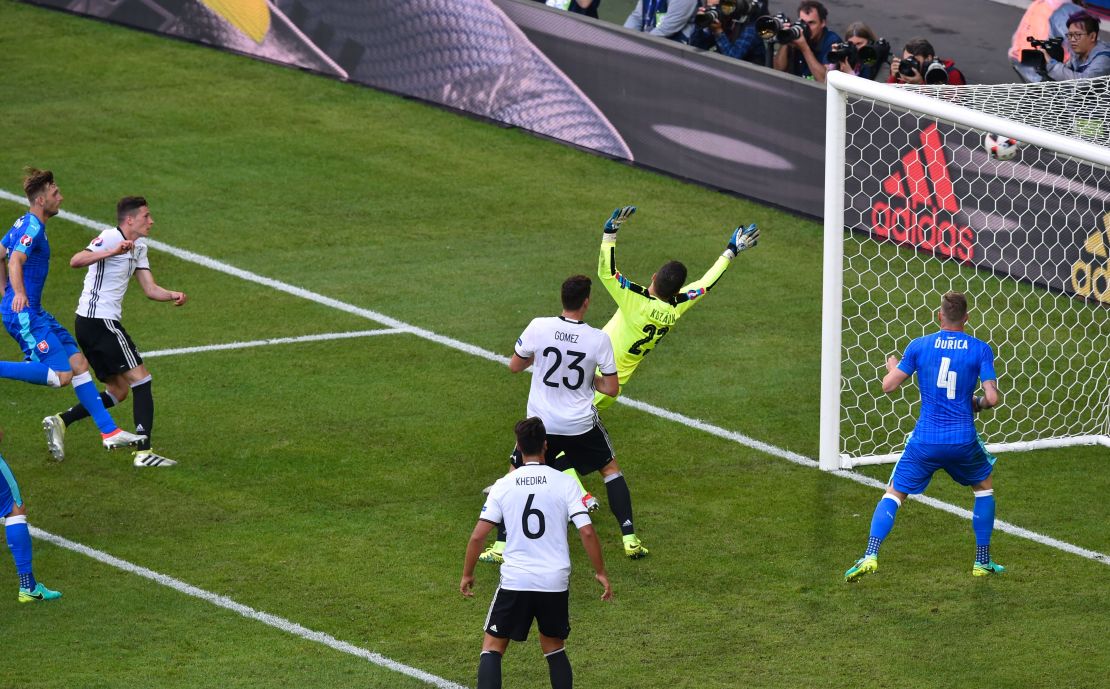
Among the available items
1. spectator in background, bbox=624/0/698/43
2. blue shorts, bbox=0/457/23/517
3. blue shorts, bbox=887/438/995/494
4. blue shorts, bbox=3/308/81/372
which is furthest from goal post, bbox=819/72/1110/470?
blue shorts, bbox=0/457/23/517

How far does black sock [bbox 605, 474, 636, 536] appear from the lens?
11.6 metres

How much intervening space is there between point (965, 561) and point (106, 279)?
247 inches

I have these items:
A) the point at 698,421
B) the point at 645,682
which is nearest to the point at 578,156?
the point at 698,421

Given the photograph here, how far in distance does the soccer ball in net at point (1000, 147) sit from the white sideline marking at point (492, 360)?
415cm

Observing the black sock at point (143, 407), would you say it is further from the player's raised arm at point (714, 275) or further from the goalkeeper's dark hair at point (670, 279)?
the player's raised arm at point (714, 275)

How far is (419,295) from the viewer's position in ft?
54.3

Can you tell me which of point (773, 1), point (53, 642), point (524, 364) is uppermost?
point (773, 1)

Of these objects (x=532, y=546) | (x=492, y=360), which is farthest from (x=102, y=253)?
(x=532, y=546)

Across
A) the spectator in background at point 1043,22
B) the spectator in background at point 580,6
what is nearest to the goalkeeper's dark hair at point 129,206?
the spectator in background at point 580,6

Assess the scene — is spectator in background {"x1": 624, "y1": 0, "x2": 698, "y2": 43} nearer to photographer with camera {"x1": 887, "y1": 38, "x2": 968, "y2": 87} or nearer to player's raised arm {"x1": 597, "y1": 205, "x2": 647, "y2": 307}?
Result: photographer with camera {"x1": 887, "y1": 38, "x2": 968, "y2": 87}

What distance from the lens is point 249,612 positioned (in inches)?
426

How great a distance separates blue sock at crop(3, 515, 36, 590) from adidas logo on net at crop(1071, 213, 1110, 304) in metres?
9.27

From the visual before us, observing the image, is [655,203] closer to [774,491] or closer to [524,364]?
[774,491]

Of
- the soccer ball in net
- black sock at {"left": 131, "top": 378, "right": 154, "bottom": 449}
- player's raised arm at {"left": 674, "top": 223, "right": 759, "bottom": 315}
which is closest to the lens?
player's raised arm at {"left": 674, "top": 223, "right": 759, "bottom": 315}
